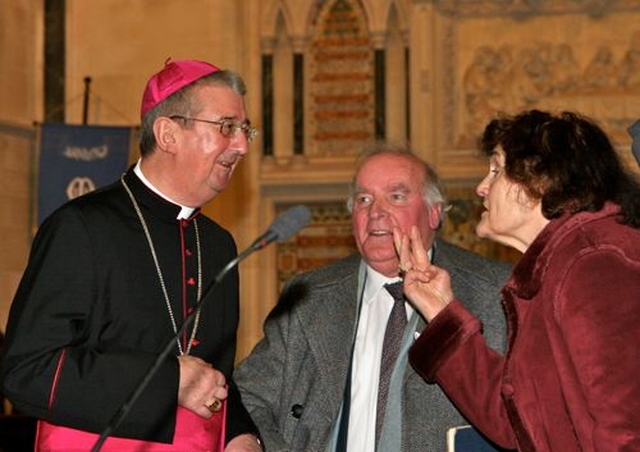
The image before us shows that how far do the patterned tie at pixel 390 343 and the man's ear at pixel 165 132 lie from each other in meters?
0.96

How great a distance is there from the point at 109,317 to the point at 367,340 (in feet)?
3.42

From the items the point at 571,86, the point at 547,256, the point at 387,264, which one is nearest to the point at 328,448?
the point at 387,264

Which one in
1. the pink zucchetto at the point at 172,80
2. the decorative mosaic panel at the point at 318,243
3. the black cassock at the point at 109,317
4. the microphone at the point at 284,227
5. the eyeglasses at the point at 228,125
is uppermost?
the pink zucchetto at the point at 172,80

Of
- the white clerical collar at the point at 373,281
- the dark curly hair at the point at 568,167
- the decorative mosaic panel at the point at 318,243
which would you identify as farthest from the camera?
the decorative mosaic panel at the point at 318,243

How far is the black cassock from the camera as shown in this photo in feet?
11.2

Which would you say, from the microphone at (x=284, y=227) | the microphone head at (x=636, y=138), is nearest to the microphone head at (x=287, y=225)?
the microphone at (x=284, y=227)

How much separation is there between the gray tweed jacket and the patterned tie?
0.06m

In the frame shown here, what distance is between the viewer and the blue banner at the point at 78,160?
934 cm

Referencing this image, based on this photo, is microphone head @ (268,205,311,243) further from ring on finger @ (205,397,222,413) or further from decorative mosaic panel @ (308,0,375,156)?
decorative mosaic panel @ (308,0,375,156)

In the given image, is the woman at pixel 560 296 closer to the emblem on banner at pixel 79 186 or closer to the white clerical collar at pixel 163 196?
the white clerical collar at pixel 163 196

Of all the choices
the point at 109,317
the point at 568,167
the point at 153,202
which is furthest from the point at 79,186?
the point at 568,167

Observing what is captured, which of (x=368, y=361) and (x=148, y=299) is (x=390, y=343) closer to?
(x=368, y=361)

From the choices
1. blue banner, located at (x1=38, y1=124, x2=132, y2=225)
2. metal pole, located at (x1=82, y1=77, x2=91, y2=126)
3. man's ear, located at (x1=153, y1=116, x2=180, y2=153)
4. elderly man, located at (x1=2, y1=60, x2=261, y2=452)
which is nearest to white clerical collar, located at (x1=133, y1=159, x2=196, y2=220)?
elderly man, located at (x1=2, y1=60, x2=261, y2=452)

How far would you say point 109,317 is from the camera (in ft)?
11.8
